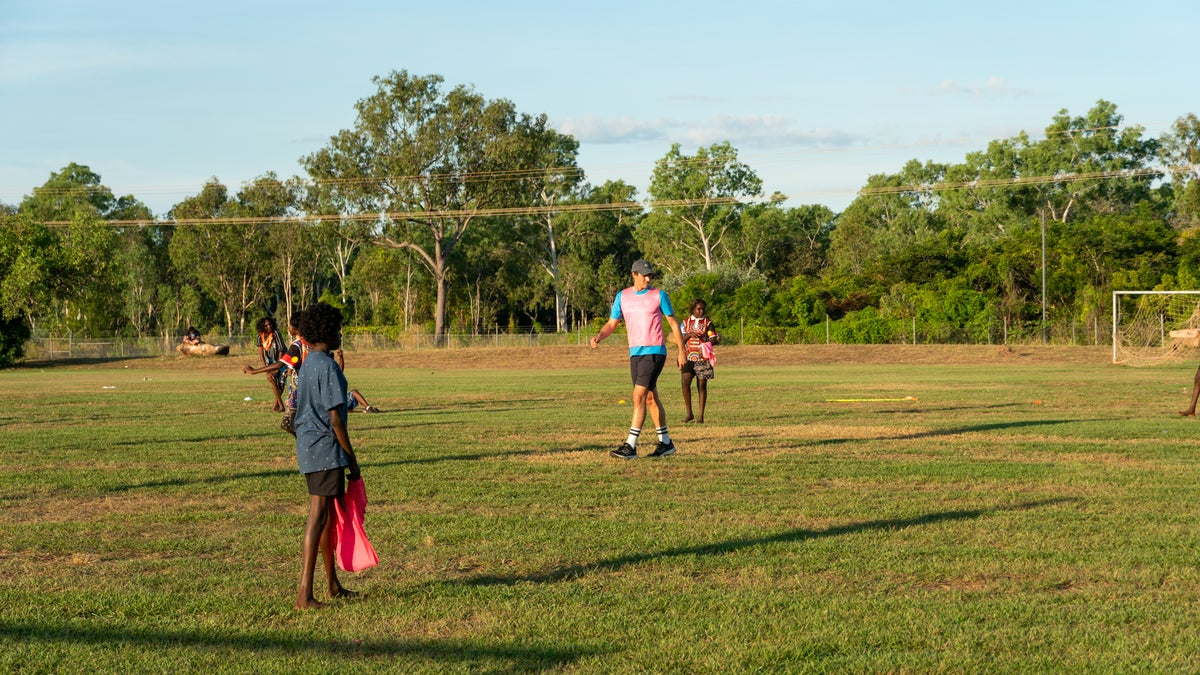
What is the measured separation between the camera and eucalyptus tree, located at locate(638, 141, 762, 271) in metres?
87.9

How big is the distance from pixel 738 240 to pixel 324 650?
90113 mm

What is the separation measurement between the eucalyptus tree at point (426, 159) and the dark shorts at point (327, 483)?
64.5 metres

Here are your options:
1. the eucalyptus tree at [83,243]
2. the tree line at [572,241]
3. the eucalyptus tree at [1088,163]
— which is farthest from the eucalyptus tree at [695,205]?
the eucalyptus tree at [83,243]

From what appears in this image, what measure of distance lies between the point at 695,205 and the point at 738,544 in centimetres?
8226

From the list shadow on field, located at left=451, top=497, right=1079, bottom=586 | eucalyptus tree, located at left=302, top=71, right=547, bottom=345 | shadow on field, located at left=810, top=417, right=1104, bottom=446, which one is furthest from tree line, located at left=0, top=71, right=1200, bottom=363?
shadow on field, located at left=451, top=497, right=1079, bottom=586

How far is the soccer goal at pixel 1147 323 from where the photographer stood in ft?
126

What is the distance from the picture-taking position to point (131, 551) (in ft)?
27.1

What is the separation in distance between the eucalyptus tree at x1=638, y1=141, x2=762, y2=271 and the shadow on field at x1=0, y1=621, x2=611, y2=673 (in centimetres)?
7807

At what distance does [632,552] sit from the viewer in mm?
7875

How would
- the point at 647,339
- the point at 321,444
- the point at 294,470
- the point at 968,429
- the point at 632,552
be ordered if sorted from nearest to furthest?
the point at 321,444 < the point at 632,552 < the point at 294,470 < the point at 647,339 < the point at 968,429

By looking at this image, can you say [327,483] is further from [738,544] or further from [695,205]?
[695,205]

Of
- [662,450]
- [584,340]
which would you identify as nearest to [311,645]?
[662,450]

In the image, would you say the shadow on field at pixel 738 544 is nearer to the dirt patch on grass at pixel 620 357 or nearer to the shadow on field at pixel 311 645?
the shadow on field at pixel 311 645

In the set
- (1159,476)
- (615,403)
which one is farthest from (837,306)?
(1159,476)
